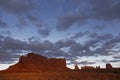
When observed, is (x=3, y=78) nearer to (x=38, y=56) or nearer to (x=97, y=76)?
(x=97, y=76)

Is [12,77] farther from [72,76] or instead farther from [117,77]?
[117,77]

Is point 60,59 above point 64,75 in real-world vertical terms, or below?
above

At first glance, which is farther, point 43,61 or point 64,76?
point 43,61

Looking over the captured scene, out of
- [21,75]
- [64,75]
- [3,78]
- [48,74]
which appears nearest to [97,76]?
[64,75]

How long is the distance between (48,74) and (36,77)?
5.04 meters

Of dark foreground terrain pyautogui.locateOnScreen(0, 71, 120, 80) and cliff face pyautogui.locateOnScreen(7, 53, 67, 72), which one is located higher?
cliff face pyautogui.locateOnScreen(7, 53, 67, 72)

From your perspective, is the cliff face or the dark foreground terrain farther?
the cliff face

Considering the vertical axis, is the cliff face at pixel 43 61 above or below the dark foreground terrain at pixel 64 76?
above

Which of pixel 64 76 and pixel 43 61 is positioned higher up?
pixel 43 61

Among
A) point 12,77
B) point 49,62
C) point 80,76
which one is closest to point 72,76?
point 80,76

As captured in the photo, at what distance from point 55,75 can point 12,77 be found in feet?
53.6

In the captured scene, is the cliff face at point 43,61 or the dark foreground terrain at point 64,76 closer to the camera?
the dark foreground terrain at point 64,76

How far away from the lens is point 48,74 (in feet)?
266

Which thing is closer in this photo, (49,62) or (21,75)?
(21,75)
